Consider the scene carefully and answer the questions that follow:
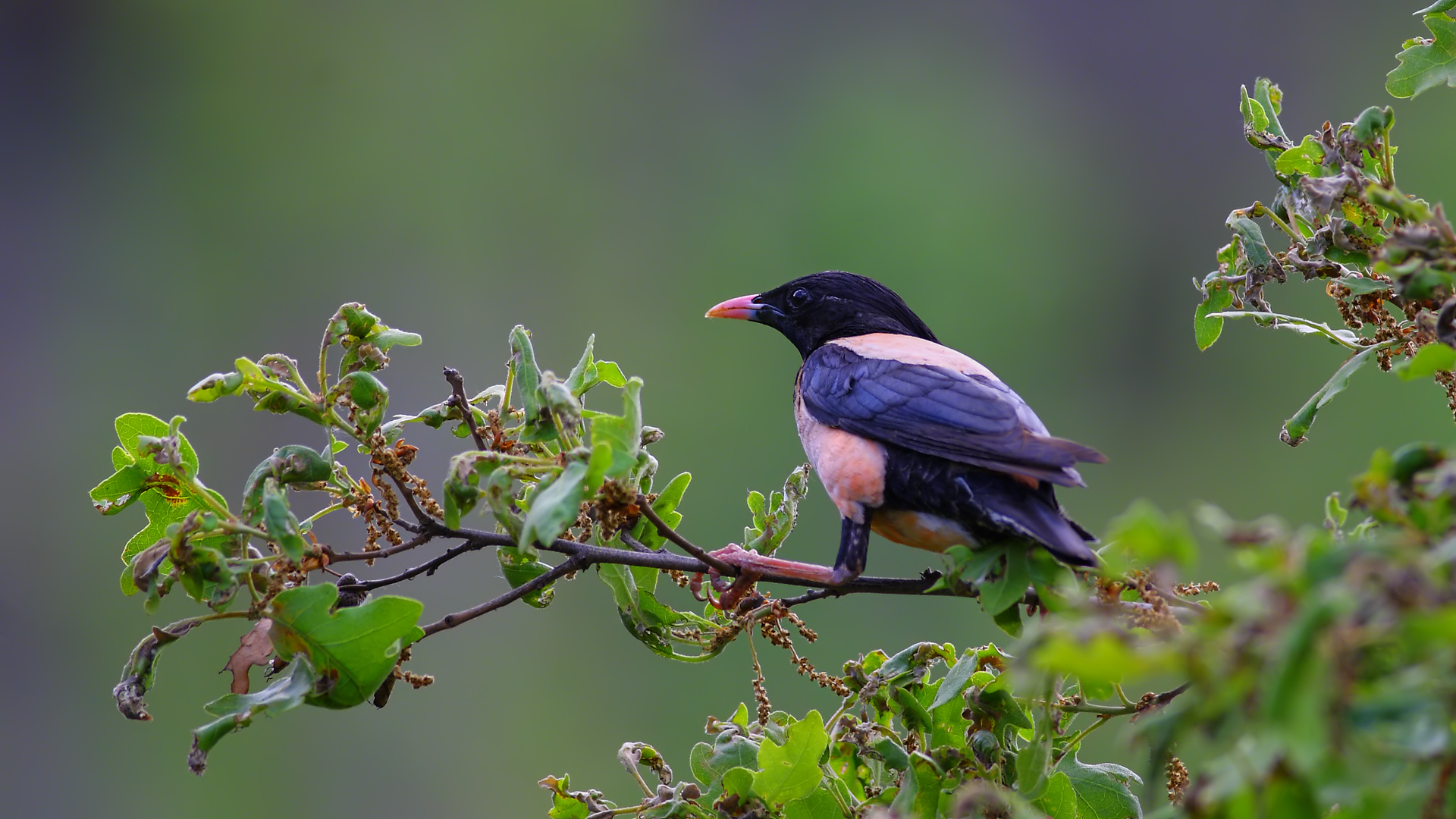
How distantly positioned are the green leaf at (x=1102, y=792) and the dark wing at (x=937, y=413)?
511 millimetres

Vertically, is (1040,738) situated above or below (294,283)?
above

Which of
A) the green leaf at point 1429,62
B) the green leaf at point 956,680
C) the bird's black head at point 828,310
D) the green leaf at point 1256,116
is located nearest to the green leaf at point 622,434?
the green leaf at point 956,680

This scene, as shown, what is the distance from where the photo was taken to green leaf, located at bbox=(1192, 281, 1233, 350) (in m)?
2.34

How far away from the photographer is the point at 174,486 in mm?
2180

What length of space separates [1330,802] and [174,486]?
6.13 feet

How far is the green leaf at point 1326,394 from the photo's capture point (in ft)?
6.54

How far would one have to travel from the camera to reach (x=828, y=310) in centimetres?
399

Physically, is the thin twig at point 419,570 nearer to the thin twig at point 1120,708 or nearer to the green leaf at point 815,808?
the green leaf at point 815,808

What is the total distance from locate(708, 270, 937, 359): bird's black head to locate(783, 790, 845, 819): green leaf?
76.4 inches

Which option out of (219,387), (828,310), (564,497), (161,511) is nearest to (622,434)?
(564,497)

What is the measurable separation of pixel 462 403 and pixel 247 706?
0.59m

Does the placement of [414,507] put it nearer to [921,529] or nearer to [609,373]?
[609,373]

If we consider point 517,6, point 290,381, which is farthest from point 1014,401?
point 517,6

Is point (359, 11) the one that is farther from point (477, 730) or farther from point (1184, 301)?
point (1184, 301)
